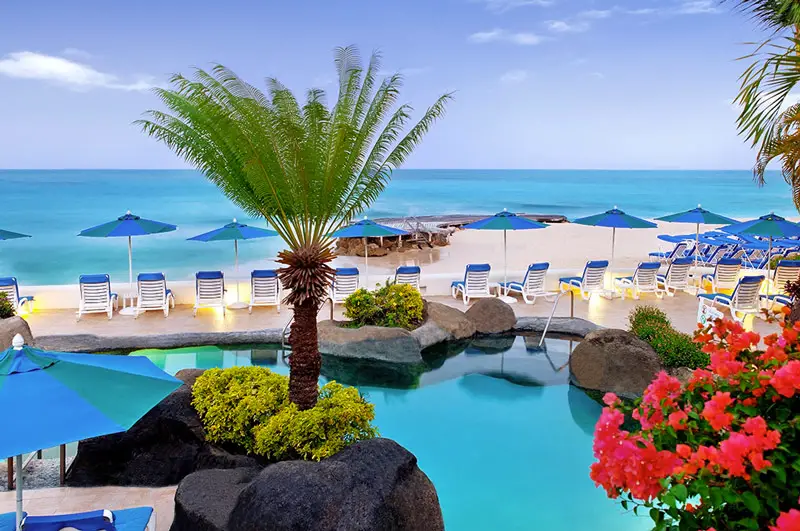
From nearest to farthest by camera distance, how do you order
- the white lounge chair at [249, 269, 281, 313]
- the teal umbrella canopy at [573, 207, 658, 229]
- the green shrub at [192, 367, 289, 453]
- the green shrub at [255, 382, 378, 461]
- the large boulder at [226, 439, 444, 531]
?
1. the large boulder at [226, 439, 444, 531]
2. the green shrub at [255, 382, 378, 461]
3. the green shrub at [192, 367, 289, 453]
4. the white lounge chair at [249, 269, 281, 313]
5. the teal umbrella canopy at [573, 207, 658, 229]

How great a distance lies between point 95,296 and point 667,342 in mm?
11106

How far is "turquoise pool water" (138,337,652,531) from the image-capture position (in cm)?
628

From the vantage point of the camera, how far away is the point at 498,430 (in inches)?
324

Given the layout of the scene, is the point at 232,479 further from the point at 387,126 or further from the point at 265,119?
the point at 387,126

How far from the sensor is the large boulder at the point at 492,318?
12.4m

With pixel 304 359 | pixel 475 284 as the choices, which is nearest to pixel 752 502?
pixel 304 359

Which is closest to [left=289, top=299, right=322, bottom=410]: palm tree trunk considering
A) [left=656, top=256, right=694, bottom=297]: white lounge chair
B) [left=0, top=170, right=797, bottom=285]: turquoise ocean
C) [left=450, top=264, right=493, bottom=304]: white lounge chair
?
→ [left=450, top=264, right=493, bottom=304]: white lounge chair

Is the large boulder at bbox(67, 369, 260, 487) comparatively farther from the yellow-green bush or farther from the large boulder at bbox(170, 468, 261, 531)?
the large boulder at bbox(170, 468, 261, 531)

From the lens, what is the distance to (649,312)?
10.6 metres

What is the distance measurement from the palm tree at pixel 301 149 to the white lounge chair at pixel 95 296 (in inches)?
260

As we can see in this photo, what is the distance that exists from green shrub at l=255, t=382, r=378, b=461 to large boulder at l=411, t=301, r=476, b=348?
5.05 m

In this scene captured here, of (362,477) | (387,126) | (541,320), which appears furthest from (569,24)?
(362,477)

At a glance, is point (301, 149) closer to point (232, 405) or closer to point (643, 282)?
point (232, 405)

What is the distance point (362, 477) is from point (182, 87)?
15.4ft
